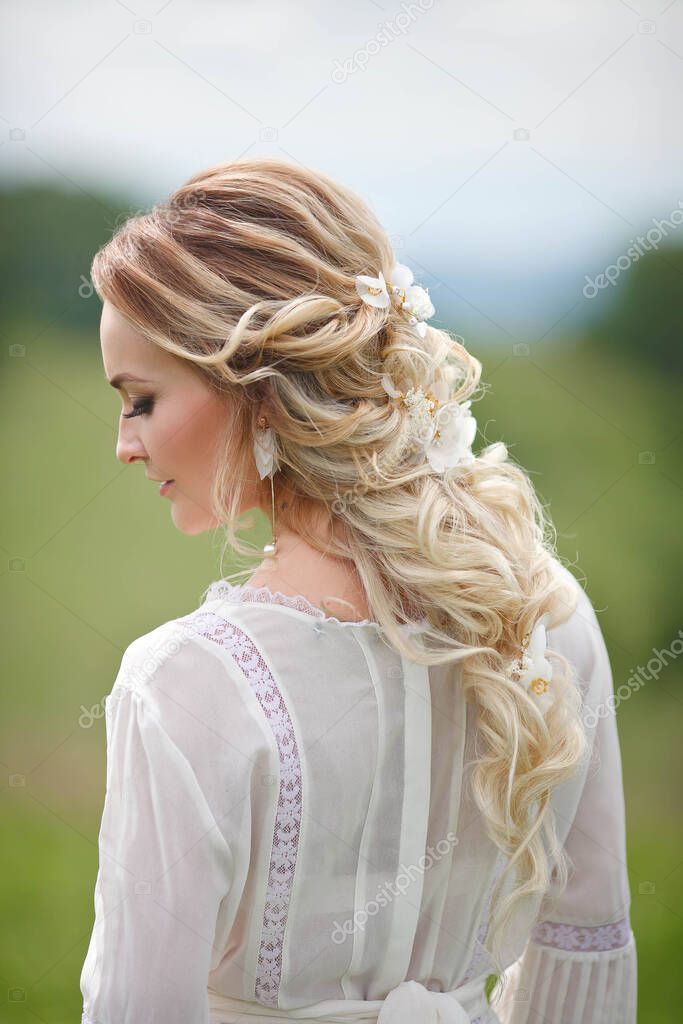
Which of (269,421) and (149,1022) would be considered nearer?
(149,1022)

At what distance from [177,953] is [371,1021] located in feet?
0.69

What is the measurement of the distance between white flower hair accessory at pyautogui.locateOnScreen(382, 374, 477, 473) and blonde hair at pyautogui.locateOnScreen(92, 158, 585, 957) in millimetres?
14

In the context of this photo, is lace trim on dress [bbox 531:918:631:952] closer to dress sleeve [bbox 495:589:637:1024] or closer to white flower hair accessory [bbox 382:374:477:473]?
dress sleeve [bbox 495:589:637:1024]

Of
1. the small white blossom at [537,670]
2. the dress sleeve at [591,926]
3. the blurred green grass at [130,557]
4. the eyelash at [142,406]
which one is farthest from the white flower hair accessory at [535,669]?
the blurred green grass at [130,557]

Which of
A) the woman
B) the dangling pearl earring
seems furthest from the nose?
the dangling pearl earring

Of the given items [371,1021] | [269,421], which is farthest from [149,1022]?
[269,421]

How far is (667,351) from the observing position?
3143mm

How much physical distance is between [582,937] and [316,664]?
0.50 m

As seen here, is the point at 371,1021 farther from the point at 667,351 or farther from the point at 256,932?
the point at 667,351

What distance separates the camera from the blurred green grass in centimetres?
303

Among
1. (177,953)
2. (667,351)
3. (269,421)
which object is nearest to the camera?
(177,953)

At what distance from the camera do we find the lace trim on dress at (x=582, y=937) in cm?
101

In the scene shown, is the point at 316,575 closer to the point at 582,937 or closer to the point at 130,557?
the point at 582,937

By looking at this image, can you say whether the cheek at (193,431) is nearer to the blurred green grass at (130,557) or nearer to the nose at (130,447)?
the nose at (130,447)
